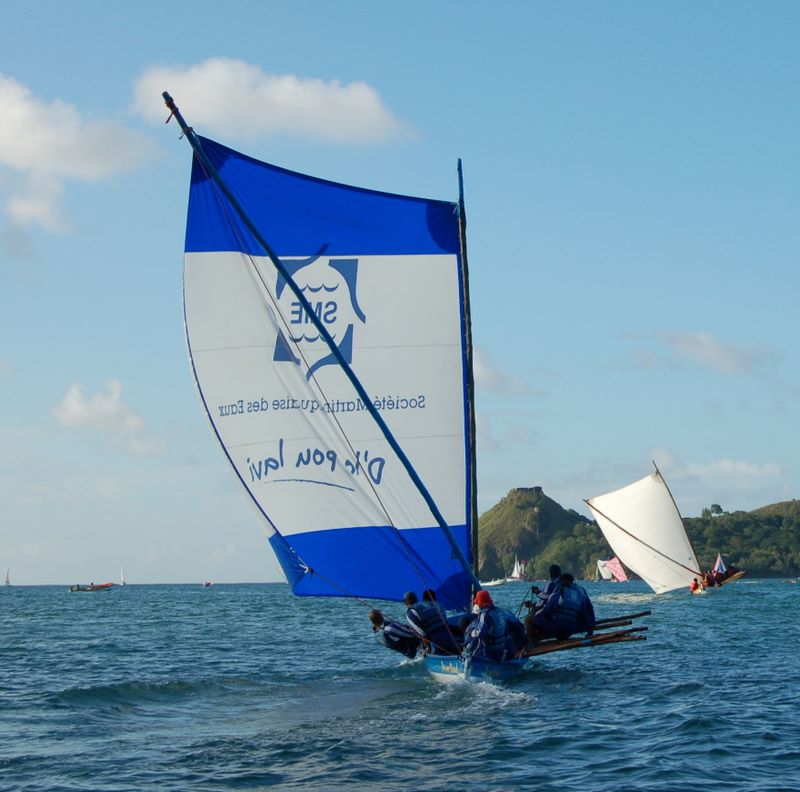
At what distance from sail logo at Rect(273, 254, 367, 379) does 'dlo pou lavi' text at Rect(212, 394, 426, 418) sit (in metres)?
0.65

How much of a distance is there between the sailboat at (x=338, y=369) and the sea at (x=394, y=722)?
2.96 m

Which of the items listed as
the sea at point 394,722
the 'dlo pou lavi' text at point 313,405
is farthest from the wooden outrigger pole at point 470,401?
the sea at point 394,722

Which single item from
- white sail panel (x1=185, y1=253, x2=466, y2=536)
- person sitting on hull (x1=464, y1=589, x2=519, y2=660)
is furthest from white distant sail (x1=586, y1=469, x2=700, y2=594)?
person sitting on hull (x1=464, y1=589, x2=519, y2=660)

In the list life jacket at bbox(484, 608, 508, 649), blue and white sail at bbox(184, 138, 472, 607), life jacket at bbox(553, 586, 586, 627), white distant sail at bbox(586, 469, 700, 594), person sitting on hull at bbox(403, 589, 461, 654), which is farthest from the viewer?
white distant sail at bbox(586, 469, 700, 594)

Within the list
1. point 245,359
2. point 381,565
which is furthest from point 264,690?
point 245,359

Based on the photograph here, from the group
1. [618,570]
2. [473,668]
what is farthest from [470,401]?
[618,570]

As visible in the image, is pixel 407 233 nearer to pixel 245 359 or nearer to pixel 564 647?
pixel 245 359

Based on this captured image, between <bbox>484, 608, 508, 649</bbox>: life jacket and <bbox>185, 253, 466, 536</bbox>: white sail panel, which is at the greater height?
<bbox>185, 253, 466, 536</bbox>: white sail panel

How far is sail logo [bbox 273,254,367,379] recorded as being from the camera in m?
25.8

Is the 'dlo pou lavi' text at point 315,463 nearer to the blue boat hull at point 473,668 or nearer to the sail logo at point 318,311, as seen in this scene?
the sail logo at point 318,311

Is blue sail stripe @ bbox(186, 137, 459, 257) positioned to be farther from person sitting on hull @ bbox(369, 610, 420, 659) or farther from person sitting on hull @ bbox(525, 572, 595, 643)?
person sitting on hull @ bbox(369, 610, 420, 659)

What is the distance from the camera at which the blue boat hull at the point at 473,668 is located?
23.8 metres

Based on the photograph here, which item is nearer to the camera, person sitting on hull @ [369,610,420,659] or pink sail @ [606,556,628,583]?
person sitting on hull @ [369,610,420,659]

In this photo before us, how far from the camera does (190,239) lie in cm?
2577
